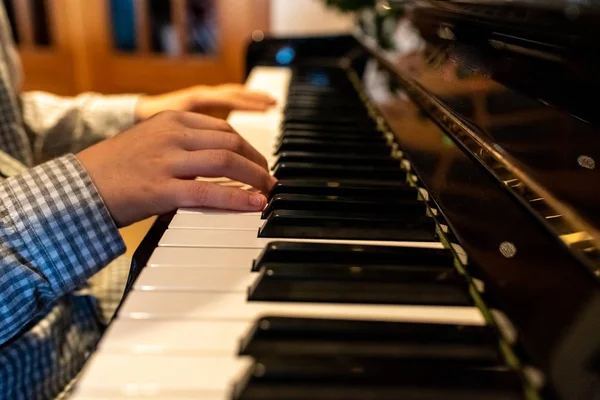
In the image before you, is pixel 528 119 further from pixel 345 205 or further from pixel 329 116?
pixel 329 116

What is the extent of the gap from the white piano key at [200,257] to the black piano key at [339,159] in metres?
0.25

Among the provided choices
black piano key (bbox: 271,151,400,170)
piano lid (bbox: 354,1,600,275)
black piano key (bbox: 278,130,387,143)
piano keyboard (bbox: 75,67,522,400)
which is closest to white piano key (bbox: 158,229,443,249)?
piano keyboard (bbox: 75,67,522,400)

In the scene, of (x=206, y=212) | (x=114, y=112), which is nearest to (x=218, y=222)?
(x=206, y=212)

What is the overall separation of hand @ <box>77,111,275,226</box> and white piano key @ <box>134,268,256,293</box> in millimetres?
126

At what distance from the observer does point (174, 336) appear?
0.37 m

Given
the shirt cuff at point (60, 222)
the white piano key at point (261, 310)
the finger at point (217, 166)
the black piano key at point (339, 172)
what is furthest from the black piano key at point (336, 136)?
the white piano key at point (261, 310)

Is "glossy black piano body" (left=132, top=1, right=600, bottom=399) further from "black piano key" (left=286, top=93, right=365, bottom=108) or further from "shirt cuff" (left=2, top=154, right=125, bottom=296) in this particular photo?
"black piano key" (left=286, top=93, right=365, bottom=108)

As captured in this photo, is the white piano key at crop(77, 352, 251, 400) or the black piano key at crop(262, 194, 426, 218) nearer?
the white piano key at crop(77, 352, 251, 400)

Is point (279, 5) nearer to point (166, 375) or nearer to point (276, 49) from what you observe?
point (276, 49)

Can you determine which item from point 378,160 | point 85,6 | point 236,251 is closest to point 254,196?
point 236,251

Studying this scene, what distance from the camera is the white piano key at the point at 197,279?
0.43m

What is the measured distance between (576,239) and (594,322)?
6 centimetres

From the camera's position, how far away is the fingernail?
58 cm

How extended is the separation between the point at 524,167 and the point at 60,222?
41 cm
